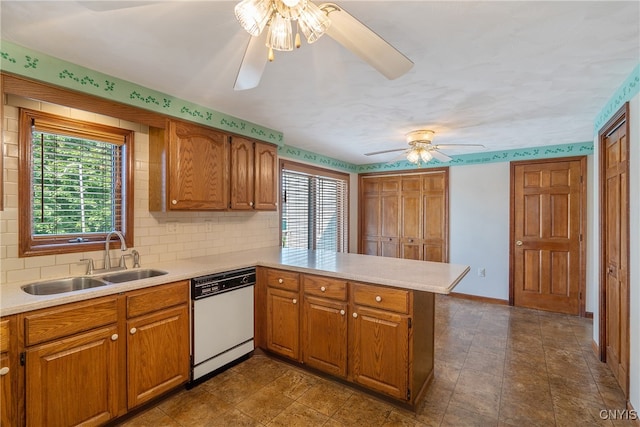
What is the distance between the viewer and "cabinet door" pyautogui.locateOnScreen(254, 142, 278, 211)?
3.20 m

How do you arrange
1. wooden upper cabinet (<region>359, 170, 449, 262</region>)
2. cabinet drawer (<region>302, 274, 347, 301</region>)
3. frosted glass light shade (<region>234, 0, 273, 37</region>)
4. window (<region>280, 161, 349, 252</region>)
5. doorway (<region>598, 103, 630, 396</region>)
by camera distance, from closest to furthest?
1. frosted glass light shade (<region>234, 0, 273, 37</region>)
2. doorway (<region>598, 103, 630, 396</region>)
3. cabinet drawer (<region>302, 274, 347, 301</region>)
4. window (<region>280, 161, 349, 252</region>)
5. wooden upper cabinet (<region>359, 170, 449, 262</region>)

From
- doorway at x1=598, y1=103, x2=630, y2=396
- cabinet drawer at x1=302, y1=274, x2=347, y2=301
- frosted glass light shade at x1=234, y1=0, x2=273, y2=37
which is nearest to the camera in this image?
frosted glass light shade at x1=234, y1=0, x2=273, y2=37

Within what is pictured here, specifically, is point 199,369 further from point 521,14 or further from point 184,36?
point 521,14

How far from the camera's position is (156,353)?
6.82ft

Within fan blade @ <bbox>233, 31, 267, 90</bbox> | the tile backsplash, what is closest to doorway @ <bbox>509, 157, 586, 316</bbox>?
the tile backsplash

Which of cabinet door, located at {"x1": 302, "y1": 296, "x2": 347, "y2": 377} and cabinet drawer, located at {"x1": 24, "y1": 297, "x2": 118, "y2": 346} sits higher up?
cabinet drawer, located at {"x1": 24, "y1": 297, "x2": 118, "y2": 346}

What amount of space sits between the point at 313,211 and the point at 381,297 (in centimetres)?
281

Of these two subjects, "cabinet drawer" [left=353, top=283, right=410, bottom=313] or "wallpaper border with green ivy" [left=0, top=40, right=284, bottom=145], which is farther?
"cabinet drawer" [left=353, top=283, right=410, bottom=313]

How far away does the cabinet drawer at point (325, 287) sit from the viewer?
90.4 inches

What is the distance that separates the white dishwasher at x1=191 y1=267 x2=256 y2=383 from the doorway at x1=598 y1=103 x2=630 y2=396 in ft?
9.25

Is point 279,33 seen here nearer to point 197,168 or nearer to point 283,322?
point 197,168

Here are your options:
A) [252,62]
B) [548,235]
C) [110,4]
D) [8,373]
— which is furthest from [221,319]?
[548,235]

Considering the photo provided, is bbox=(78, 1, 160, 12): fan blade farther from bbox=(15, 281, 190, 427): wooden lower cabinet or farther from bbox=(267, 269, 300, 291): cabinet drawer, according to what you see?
bbox=(267, 269, 300, 291): cabinet drawer

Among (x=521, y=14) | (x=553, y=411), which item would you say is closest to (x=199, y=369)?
(x=553, y=411)
